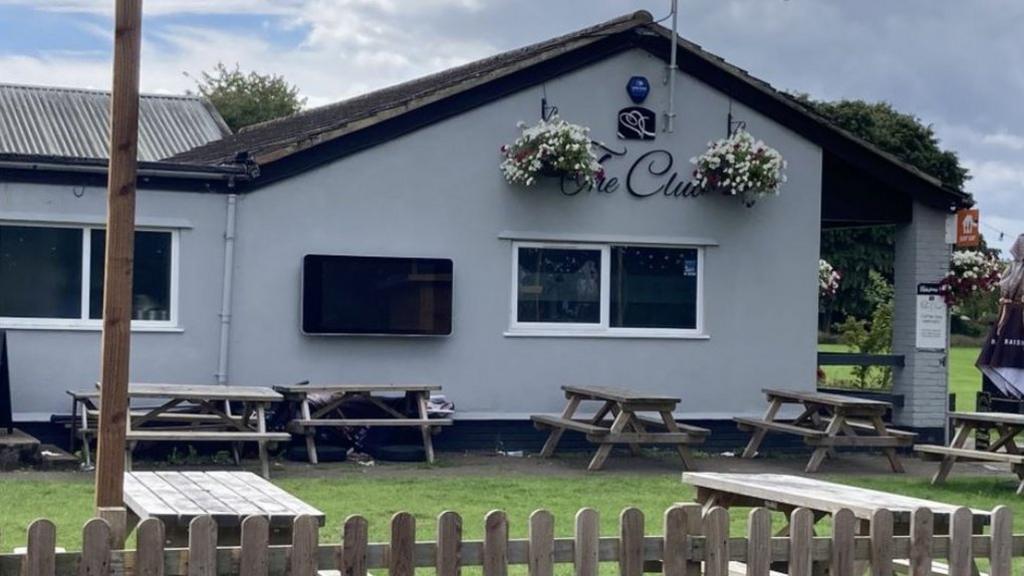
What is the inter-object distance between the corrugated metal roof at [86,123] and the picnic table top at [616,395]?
11949 mm

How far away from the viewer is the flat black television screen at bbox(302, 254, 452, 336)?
15.8 m

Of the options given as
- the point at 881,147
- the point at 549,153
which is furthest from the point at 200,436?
the point at 881,147

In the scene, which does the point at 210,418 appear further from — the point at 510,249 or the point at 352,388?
the point at 510,249

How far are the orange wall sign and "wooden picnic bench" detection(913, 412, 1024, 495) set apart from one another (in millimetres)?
3590

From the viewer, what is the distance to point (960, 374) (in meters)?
45.1

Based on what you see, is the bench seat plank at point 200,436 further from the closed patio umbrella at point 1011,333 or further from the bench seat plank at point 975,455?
the closed patio umbrella at point 1011,333

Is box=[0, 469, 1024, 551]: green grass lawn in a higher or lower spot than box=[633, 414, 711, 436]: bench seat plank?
lower

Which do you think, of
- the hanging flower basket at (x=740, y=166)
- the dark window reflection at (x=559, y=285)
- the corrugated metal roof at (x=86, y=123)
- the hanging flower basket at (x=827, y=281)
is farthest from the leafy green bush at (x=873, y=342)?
the corrugated metal roof at (x=86, y=123)

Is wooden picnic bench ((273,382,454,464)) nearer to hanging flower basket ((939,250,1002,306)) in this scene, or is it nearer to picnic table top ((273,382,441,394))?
picnic table top ((273,382,441,394))

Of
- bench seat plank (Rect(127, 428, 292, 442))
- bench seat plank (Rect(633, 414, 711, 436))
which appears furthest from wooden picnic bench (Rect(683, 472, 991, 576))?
bench seat plank (Rect(633, 414, 711, 436))

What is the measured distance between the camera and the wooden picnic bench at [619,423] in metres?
15.0

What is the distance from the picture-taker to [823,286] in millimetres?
21344

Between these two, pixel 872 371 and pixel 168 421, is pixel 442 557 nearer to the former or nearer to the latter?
pixel 168 421

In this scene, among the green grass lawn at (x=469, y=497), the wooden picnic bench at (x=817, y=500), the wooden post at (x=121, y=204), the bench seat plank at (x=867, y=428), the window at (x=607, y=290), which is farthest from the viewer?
the window at (x=607, y=290)
